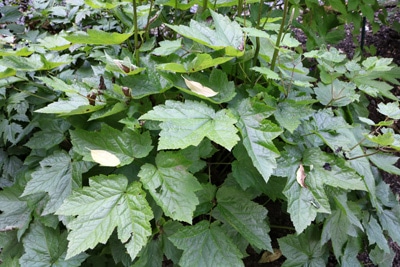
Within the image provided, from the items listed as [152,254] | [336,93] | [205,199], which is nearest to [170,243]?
[152,254]

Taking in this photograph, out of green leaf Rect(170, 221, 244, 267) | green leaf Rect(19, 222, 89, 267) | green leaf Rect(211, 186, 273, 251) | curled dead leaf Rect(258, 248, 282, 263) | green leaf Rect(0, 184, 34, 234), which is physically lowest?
curled dead leaf Rect(258, 248, 282, 263)

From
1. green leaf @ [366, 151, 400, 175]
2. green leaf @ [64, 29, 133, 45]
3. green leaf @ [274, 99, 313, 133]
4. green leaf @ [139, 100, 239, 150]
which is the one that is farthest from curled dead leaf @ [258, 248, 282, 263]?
green leaf @ [64, 29, 133, 45]

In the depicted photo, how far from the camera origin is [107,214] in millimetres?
924

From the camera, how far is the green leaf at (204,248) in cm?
106

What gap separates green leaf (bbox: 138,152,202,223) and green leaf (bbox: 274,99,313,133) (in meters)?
0.30

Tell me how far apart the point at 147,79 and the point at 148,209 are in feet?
1.32

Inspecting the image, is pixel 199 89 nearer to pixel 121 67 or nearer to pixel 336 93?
pixel 121 67

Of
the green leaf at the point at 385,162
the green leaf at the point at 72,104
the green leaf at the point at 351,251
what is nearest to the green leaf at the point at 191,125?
the green leaf at the point at 72,104

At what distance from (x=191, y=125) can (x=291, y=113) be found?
1.05 feet

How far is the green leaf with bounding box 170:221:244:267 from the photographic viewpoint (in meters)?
1.06

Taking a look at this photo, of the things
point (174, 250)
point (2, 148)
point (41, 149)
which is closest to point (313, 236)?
point (174, 250)

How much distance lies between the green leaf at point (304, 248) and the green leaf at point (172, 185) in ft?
1.61

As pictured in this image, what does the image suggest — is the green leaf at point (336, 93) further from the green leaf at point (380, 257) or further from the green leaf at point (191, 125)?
the green leaf at point (380, 257)

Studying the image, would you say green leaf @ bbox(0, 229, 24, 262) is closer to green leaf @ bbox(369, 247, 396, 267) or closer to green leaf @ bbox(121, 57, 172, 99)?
green leaf @ bbox(121, 57, 172, 99)
